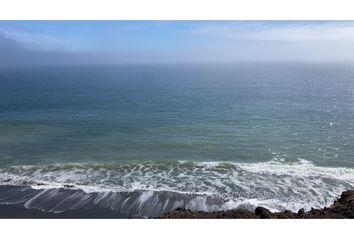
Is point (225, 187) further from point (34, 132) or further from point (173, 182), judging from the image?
point (34, 132)

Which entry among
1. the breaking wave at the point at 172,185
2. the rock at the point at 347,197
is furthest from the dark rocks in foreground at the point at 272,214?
the breaking wave at the point at 172,185

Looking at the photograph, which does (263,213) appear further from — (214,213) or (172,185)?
(172,185)

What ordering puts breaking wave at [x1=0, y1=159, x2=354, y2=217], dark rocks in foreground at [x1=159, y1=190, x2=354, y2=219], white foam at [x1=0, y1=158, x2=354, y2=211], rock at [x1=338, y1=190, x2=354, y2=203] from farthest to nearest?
1. white foam at [x1=0, y1=158, x2=354, y2=211]
2. breaking wave at [x1=0, y1=159, x2=354, y2=217]
3. rock at [x1=338, y1=190, x2=354, y2=203]
4. dark rocks in foreground at [x1=159, y1=190, x2=354, y2=219]

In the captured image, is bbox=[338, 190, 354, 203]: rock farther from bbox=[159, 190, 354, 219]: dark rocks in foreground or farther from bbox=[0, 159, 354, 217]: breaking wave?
bbox=[0, 159, 354, 217]: breaking wave

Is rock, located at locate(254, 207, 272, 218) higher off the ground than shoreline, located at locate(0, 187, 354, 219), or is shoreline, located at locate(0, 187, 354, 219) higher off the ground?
rock, located at locate(254, 207, 272, 218)

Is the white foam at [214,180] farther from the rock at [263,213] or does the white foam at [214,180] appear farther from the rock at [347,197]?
the rock at [263,213]

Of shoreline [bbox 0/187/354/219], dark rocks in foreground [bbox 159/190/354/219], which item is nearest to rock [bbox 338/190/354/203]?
shoreline [bbox 0/187/354/219]

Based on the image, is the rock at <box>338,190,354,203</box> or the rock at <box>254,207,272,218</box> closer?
the rock at <box>254,207,272,218</box>

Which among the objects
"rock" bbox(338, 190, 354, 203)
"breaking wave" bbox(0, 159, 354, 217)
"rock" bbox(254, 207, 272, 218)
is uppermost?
"rock" bbox(254, 207, 272, 218)

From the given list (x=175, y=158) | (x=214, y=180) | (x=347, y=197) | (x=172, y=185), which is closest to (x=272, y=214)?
(x=347, y=197)
